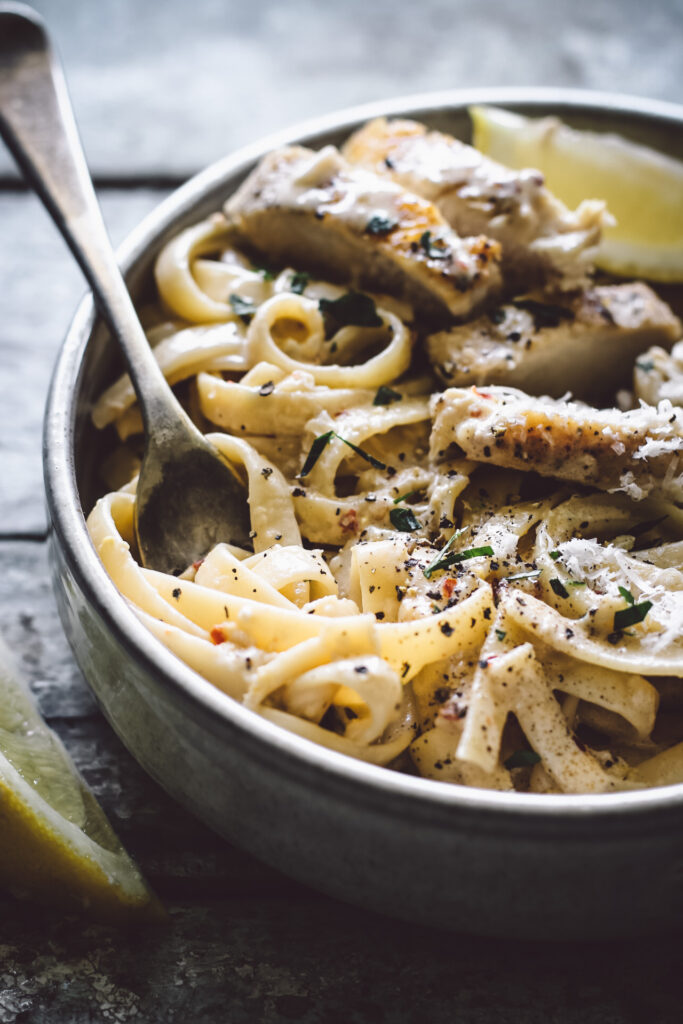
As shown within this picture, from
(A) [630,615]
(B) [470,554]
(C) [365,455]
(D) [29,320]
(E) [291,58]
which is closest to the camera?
(A) [630,615]

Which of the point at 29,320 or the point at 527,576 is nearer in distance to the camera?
the point at 527,576

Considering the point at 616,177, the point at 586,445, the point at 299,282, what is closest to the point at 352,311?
the point at 299,282

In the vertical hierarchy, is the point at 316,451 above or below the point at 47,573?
above

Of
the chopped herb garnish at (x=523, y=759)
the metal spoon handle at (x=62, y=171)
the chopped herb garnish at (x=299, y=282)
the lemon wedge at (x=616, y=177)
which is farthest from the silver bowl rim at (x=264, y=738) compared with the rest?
the lemon wedge at (x=616, y=177)

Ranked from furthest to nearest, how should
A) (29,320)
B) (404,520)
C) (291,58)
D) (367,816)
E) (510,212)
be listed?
(291,58)
(29,320)
(510,212)
(404,520)
(367,816)

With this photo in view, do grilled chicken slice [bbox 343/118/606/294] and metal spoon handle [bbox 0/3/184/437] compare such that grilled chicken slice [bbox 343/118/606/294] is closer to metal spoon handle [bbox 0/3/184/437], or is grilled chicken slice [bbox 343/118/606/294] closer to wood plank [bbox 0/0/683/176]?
metal spoon handle [bbox 0/3/184/437]

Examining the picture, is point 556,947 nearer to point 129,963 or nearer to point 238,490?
point 129,963

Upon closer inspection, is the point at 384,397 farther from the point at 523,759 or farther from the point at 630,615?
the point at 523,759
